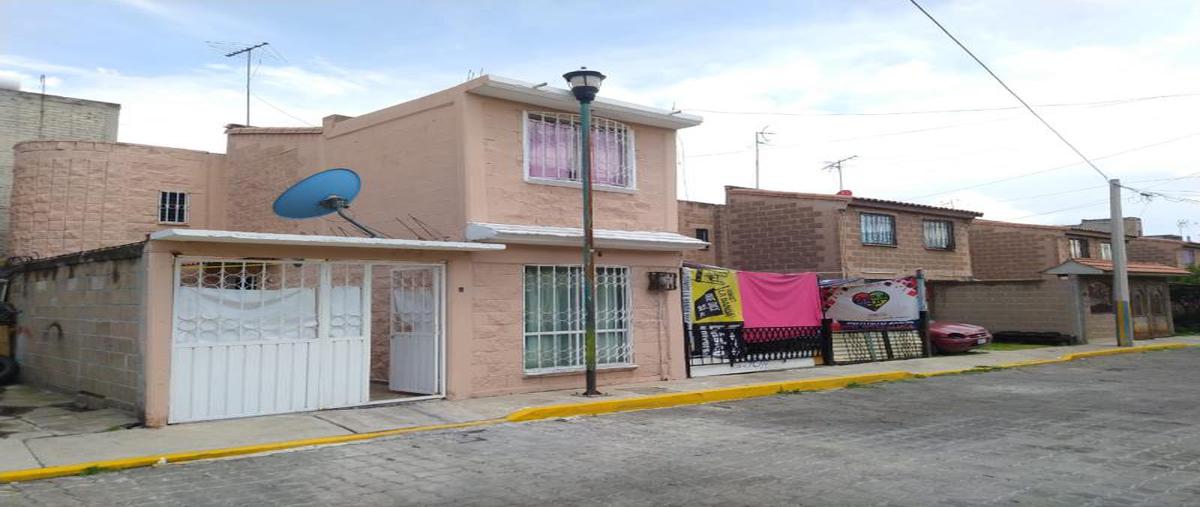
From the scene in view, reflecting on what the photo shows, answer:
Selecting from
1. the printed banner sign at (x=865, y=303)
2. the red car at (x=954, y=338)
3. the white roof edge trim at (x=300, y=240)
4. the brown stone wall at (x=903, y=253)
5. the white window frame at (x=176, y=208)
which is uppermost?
the white window frame at (x=176, y=208)

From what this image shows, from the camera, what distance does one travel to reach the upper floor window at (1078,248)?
2925 cm

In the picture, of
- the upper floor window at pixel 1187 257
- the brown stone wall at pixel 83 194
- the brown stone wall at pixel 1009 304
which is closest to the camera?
the brown stone wall at pixel 83 194

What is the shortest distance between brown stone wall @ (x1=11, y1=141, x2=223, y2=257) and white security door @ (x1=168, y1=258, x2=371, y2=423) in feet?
32.8

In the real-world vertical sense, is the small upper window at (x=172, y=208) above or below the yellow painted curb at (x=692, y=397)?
above

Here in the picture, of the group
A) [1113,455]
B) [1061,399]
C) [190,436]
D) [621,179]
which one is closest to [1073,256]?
[1061,399]

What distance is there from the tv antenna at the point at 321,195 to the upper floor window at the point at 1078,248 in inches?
1046

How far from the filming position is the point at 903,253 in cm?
2344

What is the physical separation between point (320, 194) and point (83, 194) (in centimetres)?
1013

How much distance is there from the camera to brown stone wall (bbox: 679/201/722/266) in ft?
76.4

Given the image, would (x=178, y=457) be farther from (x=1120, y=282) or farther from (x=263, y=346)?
(x=1120, y=282)

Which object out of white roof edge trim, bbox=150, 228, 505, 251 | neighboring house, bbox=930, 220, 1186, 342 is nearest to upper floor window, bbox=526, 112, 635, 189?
white roof edge trim, bbox=150, 228, 505, 251

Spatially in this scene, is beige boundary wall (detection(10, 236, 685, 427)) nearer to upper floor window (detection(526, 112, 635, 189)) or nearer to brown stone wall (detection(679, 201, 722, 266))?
upper floor window (detection(526, 112, 635, 189))

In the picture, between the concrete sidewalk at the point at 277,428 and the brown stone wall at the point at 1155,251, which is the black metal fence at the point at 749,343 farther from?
the brown stone wall at the point at 1155,251

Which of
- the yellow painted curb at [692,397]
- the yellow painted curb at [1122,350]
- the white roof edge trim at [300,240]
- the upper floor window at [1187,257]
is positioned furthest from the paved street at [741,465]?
the upper floor window at [1187,257]
